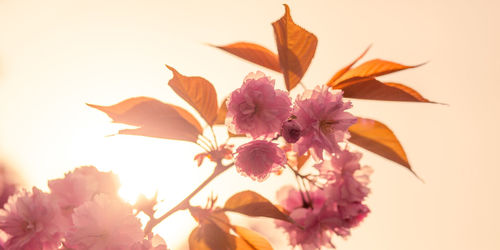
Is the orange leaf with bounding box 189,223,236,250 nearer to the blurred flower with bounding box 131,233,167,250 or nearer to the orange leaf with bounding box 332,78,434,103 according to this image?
the blurred flower with bounding box 131,233,167,250

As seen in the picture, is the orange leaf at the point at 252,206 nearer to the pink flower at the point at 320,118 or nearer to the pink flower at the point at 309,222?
the pink flower at the point at 320,118

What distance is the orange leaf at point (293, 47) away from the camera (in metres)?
0.64

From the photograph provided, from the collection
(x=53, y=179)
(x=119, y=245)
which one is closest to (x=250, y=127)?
(x=119, y=245)

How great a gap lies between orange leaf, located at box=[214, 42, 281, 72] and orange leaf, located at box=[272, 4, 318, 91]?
83mm

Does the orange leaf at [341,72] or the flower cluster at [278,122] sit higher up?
the orange leaf at [341,72]

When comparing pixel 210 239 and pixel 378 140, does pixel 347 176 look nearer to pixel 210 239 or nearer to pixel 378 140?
pixel 378 140

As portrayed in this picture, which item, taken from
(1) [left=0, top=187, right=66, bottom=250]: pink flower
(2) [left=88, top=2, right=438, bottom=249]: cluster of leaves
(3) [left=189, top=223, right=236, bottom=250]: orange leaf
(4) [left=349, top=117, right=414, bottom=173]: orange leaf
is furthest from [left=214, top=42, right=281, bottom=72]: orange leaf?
(1) [left=0, top=187, right=66, bottom=250]: pink flower

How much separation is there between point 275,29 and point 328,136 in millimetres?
203

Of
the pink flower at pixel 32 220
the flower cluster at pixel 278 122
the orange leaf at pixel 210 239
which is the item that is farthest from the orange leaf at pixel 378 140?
the pink flower at pixel 32 220

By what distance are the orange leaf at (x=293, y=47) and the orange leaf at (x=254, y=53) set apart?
8 centimetres

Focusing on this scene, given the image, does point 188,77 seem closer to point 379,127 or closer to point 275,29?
point 275,29

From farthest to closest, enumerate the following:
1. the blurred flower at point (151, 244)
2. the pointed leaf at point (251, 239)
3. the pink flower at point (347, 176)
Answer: the pink flower at point (347, 176), the pointed leaf at point (251, 239), the blurred flower at point (151, 244)

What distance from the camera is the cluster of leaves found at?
66 centimetres

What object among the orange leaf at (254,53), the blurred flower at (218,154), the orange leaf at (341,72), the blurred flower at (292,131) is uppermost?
the orange leaf at (254,53)
